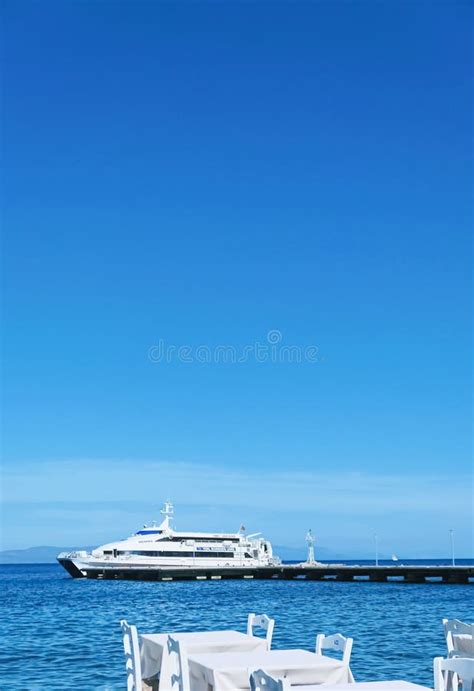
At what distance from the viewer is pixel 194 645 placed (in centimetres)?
867

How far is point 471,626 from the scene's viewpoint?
898cm

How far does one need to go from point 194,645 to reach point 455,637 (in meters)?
2.82

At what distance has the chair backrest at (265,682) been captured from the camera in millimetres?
5559

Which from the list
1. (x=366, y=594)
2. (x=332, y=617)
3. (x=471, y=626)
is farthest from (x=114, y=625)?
(x=366, y=594)

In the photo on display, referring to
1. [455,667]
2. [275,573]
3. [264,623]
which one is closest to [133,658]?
[264,623]

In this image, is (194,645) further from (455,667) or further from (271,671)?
(455,667)

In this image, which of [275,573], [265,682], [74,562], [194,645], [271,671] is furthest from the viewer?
[74,562]

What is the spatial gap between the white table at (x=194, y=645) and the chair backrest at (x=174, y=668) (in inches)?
6.4

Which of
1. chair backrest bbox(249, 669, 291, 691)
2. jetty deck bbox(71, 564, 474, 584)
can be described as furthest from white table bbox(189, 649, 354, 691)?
jetty deck bbox(71, 564, 474, 584)

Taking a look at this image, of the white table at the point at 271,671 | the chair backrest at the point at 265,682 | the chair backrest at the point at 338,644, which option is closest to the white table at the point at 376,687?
the chair backrest at the point at 265,682

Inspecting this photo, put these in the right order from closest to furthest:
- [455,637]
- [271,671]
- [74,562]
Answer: [271,671] < [455,637] < [74,562]

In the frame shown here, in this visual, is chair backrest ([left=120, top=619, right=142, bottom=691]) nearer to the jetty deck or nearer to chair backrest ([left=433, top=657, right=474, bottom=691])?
chair backrest ([left=433, top=657, right=474, bottom=691])

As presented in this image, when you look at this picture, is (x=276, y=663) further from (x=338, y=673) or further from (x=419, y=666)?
(x=419, y=666)

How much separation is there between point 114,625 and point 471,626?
61.7ft
